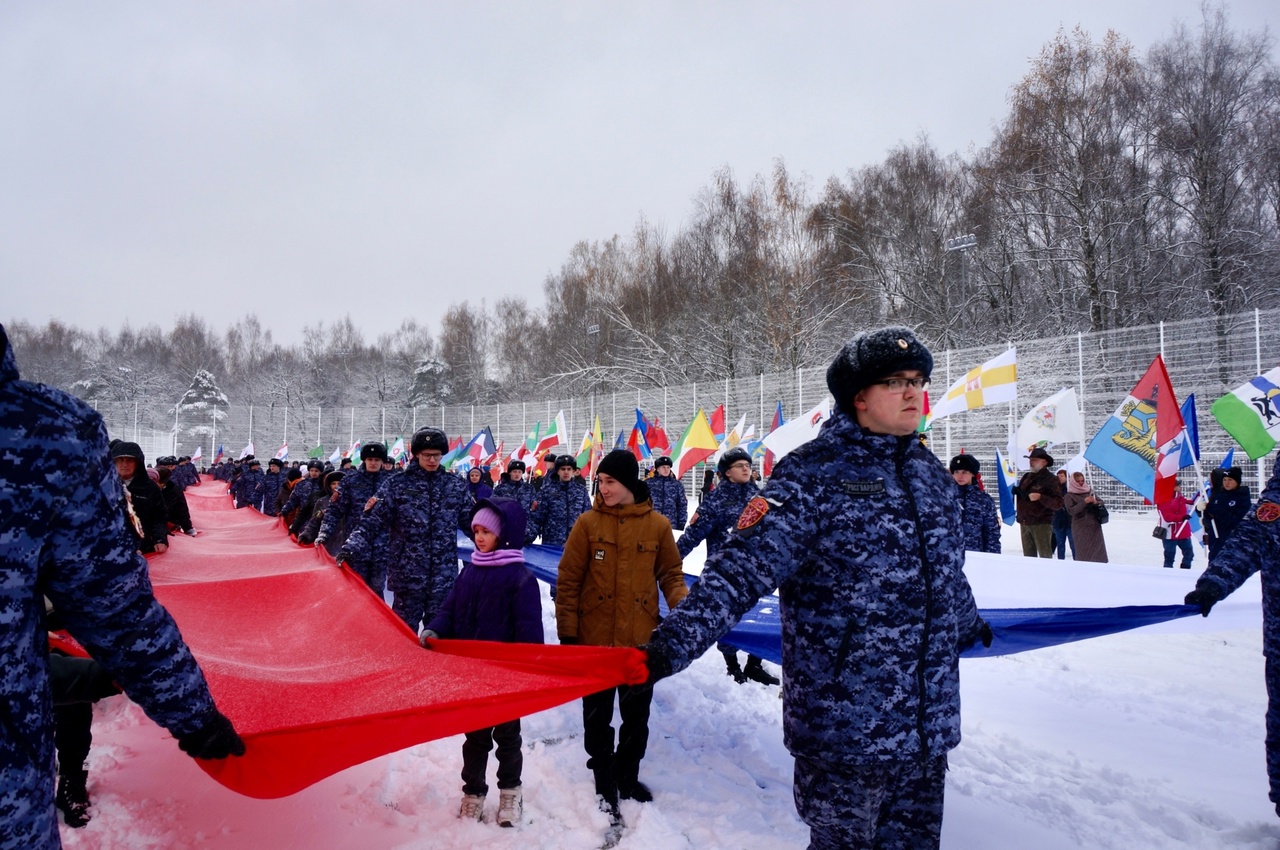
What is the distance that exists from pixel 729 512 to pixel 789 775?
2.20 metres

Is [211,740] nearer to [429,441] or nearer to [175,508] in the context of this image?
[429,441]

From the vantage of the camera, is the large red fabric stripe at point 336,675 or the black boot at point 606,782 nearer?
the large red fabric stripe at point 336,675

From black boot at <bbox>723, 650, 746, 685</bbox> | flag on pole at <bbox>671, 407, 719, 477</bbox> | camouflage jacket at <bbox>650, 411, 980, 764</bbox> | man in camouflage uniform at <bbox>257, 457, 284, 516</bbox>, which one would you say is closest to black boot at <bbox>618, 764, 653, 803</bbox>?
camouflage jacket at <bbox>650, 411, 980, 764</bbox>

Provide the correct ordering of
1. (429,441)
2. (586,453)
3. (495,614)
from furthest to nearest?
(586,453) → (429,441) → (495,614)

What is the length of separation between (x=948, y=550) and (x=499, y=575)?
2348 millimetres

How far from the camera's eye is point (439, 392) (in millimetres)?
55562

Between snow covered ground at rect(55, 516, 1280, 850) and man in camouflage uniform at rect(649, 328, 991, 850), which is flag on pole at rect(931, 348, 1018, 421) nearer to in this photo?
snow covered ground at rect(55, 516, 1280, 850)

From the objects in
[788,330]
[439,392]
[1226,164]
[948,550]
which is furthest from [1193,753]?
[439,392]

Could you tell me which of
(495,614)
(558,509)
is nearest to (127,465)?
(558,509)

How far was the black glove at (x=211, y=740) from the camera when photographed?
187 centimetres

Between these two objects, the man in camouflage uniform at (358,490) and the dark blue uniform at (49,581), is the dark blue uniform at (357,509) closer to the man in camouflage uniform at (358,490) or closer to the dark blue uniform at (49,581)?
the man in camouflage uniform at (358,490)

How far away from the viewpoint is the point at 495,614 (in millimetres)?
3848

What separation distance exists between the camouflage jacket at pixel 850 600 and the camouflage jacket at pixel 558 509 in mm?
8105

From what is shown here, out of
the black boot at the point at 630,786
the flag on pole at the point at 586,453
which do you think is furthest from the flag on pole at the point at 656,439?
the black boot at the point at 630,786
